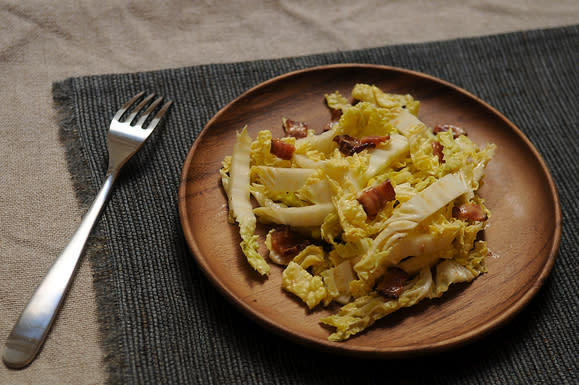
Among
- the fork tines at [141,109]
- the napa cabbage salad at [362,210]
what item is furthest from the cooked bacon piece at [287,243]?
the fork tines at [141,109]

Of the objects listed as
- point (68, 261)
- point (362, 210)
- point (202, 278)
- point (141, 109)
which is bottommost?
point (202, 278)

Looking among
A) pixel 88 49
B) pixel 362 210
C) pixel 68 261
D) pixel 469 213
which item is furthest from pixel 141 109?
pixel 469 213

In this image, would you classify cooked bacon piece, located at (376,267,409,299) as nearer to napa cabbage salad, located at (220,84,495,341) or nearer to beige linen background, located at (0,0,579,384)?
napa cabbage salad, located at (220,84,495,341)

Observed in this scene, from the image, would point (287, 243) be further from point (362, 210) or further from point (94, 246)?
point (94, 246)

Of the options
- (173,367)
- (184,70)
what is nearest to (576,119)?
(184,70)

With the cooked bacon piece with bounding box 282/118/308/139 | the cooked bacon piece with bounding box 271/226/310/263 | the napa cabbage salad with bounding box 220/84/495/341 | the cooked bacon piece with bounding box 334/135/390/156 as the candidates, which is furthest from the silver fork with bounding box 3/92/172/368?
the cooked bacon piece with bounding box 334/135/390/156

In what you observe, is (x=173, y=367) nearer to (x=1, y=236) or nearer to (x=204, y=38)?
(x=1, y=236)
